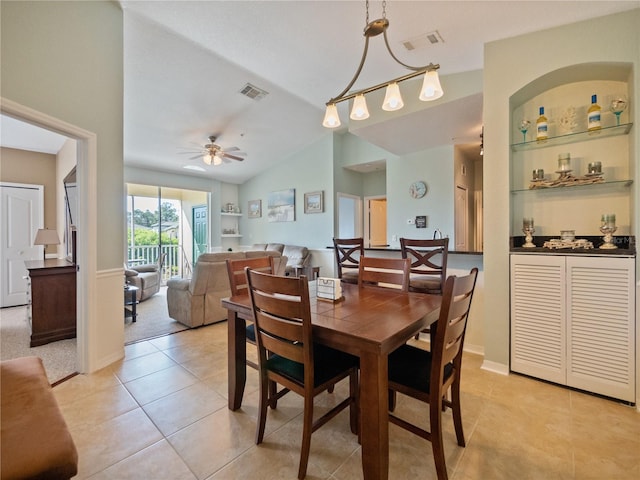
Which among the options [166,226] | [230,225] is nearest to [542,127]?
[230,225]

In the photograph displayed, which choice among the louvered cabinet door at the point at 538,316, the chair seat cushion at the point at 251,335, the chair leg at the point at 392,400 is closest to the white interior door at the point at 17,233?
the chair seat cushion at the point at 251,335

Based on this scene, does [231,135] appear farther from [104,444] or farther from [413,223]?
[104,444]

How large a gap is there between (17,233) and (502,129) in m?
7.03

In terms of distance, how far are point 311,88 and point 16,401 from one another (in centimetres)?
400

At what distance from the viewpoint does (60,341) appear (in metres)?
3.21

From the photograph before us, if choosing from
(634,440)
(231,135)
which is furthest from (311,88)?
(634,440)

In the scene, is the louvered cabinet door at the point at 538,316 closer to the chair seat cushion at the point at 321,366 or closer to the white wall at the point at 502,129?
the white wall at the point at 502,129

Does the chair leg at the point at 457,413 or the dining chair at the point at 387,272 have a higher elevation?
the dining chair at the point at 387,272

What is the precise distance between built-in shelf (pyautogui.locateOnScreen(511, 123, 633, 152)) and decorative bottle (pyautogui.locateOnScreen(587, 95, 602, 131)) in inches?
2.3

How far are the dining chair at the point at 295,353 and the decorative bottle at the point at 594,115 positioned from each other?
104 inches

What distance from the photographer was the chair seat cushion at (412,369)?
4.71 feet

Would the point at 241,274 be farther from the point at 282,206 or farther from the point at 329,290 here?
the point at 282,206

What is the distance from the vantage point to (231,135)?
5477 millimetres

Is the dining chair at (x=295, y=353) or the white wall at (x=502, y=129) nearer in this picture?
the dining chair at (x=295, y=353)
